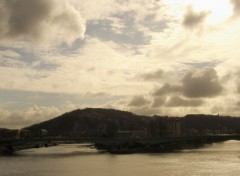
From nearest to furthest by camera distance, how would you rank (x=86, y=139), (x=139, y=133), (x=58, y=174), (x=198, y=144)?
(x=58, y=174) < (x=86, y=139) < (x=198, y=144) < (x=139, y=133)

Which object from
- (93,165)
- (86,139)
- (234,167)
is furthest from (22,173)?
(86,139)

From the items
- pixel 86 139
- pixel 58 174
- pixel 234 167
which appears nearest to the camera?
pixel 58 174

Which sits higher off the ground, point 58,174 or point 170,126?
point 170,126

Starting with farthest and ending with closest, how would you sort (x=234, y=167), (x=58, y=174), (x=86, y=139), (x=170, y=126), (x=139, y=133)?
(x=170, y=126) < (x=139, y=133) < (x=86, y=139) < (x=234, y=167) < (x=58, y=174)

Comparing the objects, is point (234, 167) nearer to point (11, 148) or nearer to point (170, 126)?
point (11, 148)

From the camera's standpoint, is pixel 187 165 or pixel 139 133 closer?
pixel 187 165

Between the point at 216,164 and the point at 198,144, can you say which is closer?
the point at 216,164

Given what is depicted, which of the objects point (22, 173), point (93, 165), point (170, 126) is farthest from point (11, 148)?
point (170, 126)

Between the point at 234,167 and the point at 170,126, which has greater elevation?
the point at 170,126

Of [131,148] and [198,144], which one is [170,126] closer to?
[198,144]
